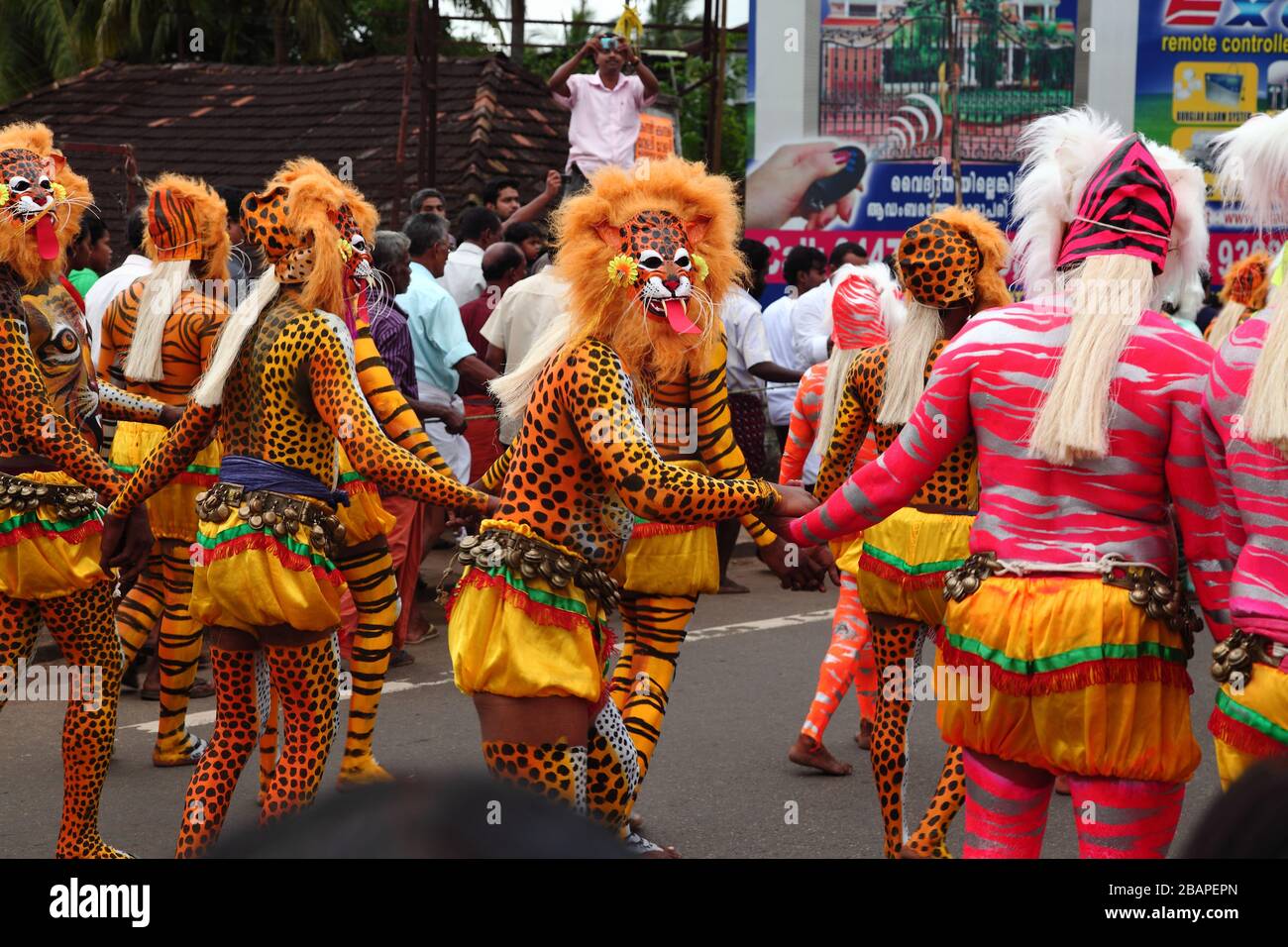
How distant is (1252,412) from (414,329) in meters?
5.94

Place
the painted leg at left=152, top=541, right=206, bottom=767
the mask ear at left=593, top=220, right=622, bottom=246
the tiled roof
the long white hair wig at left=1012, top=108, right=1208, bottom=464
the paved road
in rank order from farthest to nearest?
1. the tiled roof
2. the painted leg at left=152, top=541, right=206, bottom=767
3. the paved road
4. the mask ear at left=593, top=220, right=622, bottom=246
5. the long white hair wig at left=1012, top=108, right=1208, bottom=464

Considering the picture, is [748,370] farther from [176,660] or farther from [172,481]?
[176,660]

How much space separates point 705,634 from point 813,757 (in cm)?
267

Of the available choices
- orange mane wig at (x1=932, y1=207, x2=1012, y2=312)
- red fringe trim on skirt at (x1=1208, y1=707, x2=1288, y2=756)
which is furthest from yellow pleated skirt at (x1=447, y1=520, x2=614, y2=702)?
orange mane wig at (x1=932, y1=207, x2=1012, y2=312)

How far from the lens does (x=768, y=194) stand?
16312 millimetres

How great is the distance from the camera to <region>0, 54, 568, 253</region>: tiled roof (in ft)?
58.7

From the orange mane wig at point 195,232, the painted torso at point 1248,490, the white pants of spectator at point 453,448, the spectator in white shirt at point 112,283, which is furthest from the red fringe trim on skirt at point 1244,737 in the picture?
the white pants of spectator at point 453,448

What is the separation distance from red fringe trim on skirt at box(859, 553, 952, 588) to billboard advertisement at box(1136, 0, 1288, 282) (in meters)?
13.1

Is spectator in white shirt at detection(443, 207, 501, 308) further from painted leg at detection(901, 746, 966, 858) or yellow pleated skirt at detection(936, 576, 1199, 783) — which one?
yellow pleated skirt at detection(936, 576, 1199, 783)

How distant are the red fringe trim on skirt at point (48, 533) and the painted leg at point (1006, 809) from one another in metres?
2.88

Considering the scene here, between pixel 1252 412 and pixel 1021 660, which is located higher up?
pixel 1252 412

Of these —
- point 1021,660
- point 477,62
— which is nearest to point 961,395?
point 1021,660

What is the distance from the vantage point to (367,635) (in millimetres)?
5789
